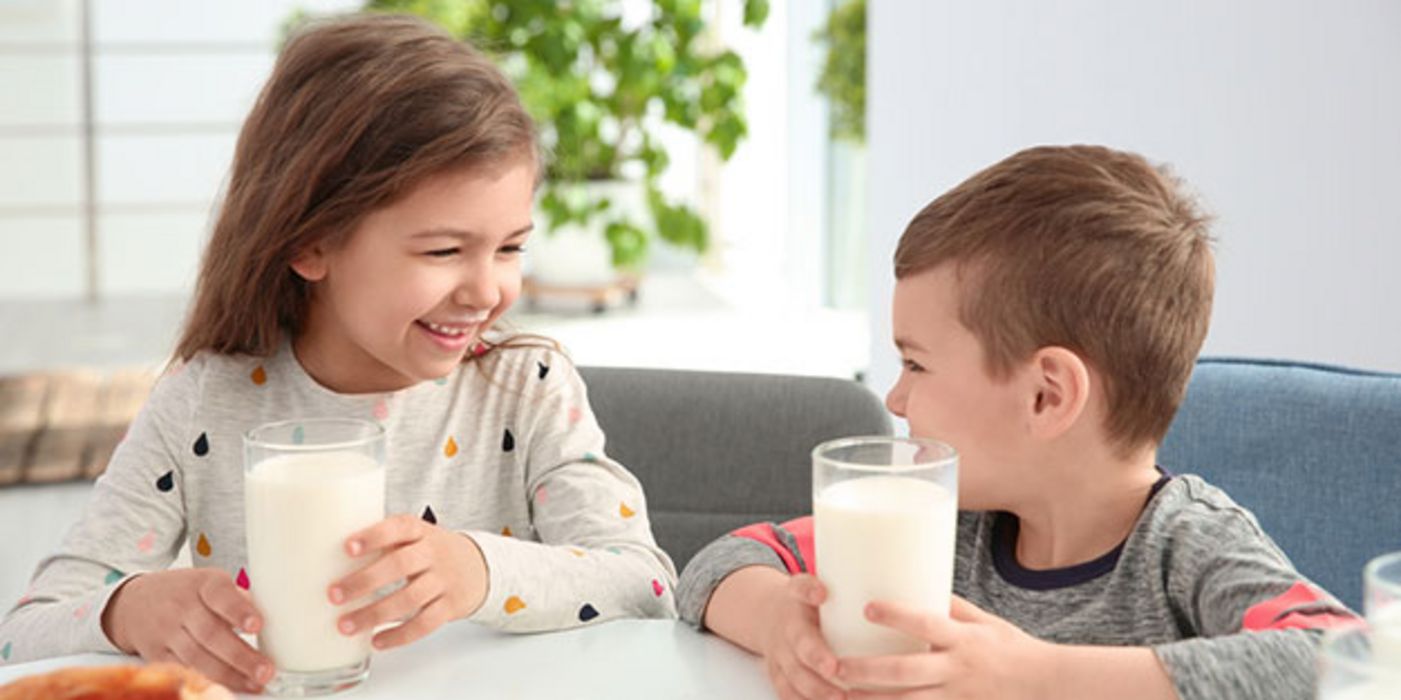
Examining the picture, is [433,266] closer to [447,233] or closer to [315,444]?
[447,233]

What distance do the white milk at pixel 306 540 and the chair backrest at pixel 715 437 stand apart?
2.20 feet

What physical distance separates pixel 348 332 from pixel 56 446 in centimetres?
304

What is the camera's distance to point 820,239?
5.92m

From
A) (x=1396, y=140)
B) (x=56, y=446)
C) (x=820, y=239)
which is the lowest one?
(x=56, y=446)

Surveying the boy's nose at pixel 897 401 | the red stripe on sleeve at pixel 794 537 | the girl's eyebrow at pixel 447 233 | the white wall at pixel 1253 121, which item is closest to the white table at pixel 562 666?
the red stripe on sleeve at pixel 794 537

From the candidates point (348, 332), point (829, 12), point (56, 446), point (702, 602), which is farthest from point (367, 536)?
point (829, 12)

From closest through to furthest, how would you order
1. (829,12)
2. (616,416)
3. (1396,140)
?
(616,416) < (1396,140) < (829,12)

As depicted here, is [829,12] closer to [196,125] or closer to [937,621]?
[196,125]

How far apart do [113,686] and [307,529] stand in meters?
0.20

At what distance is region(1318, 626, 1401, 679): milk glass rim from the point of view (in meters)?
0.68

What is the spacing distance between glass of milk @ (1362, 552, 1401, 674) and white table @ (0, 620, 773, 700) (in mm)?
427

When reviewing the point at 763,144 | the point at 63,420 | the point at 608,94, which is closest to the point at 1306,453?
the point at 63,420

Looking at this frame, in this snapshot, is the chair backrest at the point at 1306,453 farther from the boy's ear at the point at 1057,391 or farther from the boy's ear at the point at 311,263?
the boy's ear at the point at 311,263

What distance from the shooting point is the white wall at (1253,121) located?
2092 mm
